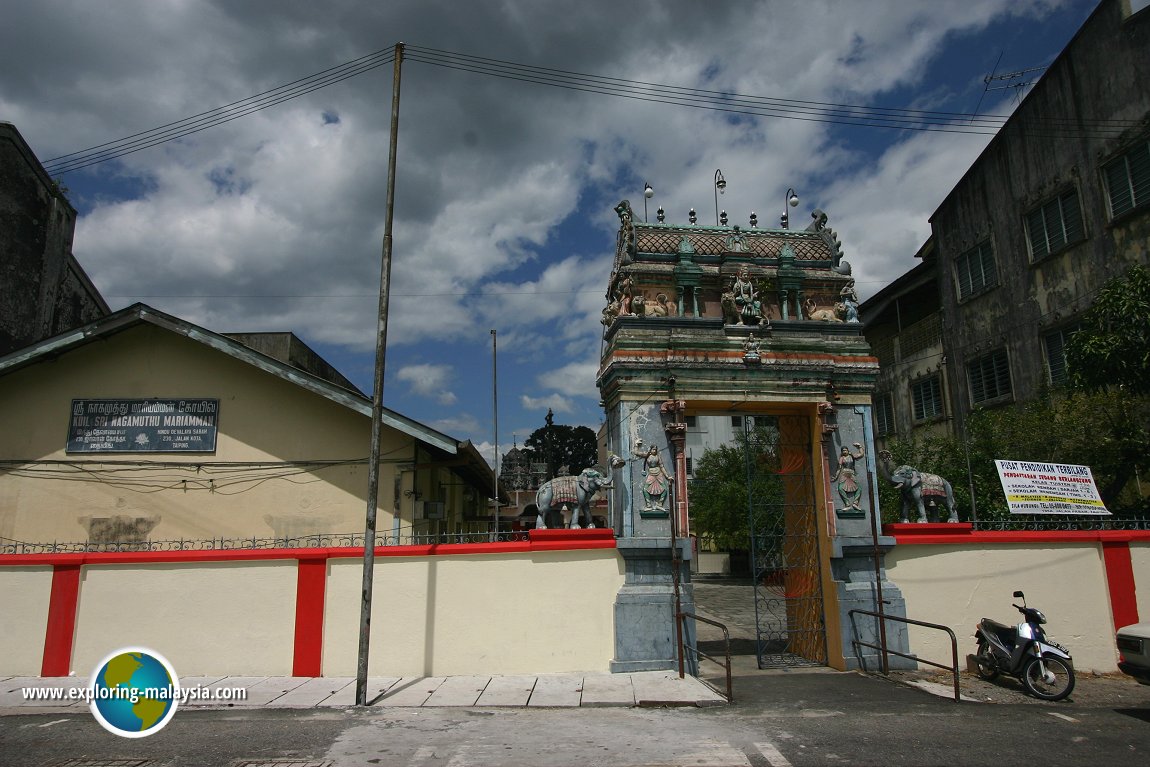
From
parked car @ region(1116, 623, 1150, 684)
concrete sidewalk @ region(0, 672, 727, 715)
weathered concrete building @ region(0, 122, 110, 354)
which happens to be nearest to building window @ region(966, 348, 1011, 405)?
parked car @ region(1116, 623, 1150, 684)

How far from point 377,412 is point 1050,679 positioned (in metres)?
9.15

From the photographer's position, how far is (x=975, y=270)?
20484 mm

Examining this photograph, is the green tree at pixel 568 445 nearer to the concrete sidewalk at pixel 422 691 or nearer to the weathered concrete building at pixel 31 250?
the weathered concrete building at pixel 31 250

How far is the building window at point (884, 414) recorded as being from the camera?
79.7 feet

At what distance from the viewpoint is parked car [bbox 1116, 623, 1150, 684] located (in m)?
8.32

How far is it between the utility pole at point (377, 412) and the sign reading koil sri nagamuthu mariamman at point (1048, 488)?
9.13m

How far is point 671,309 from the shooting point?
12281mm

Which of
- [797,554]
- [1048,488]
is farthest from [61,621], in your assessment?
[1048,488]

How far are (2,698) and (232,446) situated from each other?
4.91m

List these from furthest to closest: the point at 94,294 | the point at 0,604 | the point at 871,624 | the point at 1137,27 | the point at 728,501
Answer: the point at 728,501 < the point at 94,294 < the point at 1137,27 < the point at 871,624 < the point at 0,604

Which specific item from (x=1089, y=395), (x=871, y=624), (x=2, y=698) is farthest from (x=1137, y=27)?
Result: (x=2, y=698)

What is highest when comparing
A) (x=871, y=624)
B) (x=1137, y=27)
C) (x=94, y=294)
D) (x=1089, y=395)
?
(x=1137, y=27)

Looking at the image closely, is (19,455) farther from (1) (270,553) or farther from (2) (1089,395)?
(2) (1089,395)

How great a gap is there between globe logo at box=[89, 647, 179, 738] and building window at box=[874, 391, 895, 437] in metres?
21.5
